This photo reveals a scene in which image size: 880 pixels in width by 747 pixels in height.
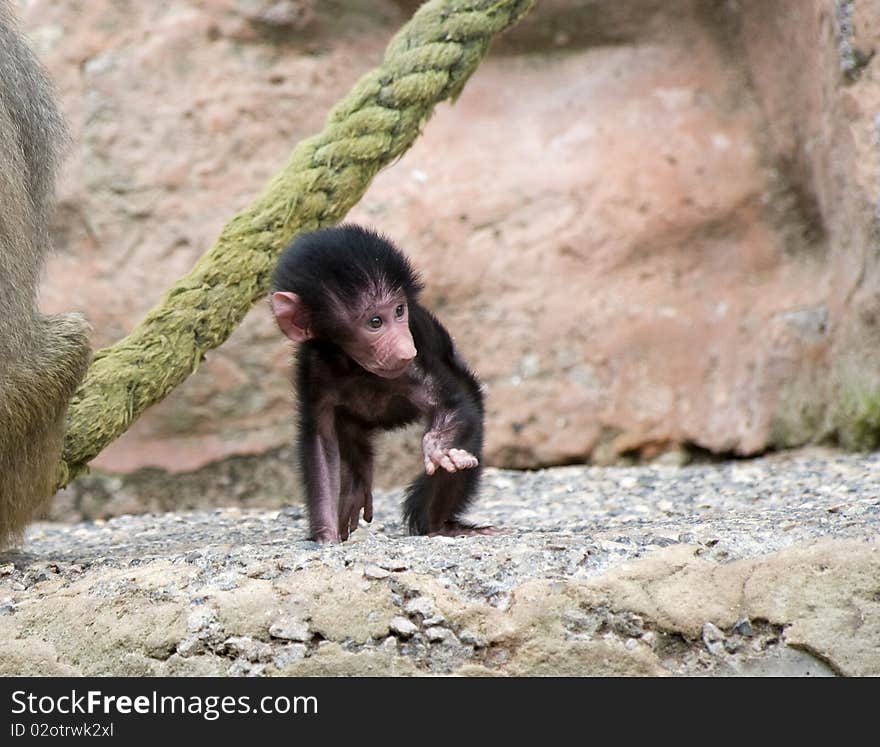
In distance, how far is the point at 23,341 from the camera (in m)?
3.49

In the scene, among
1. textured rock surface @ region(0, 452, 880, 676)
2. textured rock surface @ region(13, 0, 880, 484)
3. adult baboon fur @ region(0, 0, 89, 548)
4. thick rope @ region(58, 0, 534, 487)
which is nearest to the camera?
textured rock surface @ region(0, 452, 880, 676)

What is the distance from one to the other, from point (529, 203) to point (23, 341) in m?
3.77

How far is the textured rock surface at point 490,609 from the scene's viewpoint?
293 cm

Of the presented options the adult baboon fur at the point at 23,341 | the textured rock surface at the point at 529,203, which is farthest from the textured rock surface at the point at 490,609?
the textured rock surface at the point at 529,203

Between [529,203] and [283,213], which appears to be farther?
[529,203]

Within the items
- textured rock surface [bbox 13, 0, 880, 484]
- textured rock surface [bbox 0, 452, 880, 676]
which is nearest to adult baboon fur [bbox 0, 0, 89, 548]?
textured rock surface [bbox 0, 452, 880, 676]

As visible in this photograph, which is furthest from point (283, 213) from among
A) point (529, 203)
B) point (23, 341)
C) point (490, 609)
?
point (529, 203)

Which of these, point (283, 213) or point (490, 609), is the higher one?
point (283, 213)

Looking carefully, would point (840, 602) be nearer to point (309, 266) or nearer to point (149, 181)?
point (309, 266)

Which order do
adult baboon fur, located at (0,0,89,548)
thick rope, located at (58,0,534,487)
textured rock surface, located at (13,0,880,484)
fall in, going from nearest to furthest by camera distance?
adult baboon fur, located at (0,0,89,548) < thick rope, located at (58,0,534,487) < textured rock surface, located at (13,0,880,484)

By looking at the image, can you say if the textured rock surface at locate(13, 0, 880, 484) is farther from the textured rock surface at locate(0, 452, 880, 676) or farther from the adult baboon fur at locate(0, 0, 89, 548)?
the textured rock surface at locate(0, 452, 880, 676)

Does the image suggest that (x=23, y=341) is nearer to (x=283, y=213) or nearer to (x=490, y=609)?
(x=283, y=213)

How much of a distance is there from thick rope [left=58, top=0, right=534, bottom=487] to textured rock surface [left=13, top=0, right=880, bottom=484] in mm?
2298

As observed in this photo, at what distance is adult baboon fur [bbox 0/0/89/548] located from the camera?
3455mm
